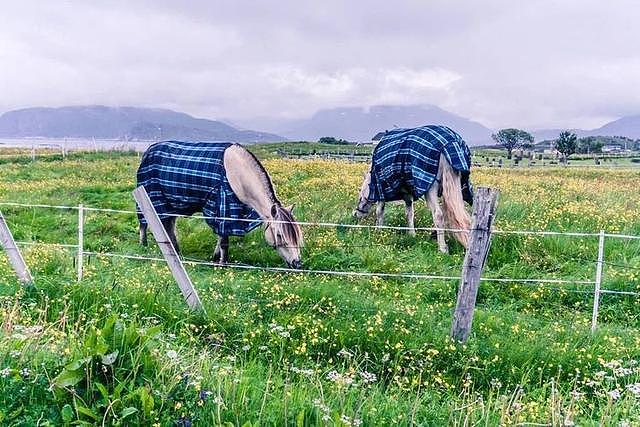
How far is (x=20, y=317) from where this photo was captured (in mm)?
4832

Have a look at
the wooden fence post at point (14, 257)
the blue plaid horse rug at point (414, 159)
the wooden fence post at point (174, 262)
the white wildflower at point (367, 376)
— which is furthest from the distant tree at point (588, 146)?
the white wildflower at point (367, 376)

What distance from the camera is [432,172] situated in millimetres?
9484

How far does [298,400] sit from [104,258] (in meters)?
5.58

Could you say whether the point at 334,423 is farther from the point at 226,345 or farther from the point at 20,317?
the point at 20,317

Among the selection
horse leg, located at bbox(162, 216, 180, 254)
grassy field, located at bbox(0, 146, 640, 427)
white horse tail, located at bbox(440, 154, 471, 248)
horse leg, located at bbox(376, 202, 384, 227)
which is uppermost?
white horse tail, located at bbox(440, 154, 471, 248)

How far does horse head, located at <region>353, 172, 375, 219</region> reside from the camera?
36.1 ft

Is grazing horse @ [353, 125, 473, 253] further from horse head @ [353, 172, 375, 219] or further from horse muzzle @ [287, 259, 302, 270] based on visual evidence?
horse muzzle @ [287, 259, 302, 270]

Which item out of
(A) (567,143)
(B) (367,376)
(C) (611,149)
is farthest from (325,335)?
(C) (611,149)

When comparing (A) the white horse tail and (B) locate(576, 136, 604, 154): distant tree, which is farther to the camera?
(B) locate(576, 136, 604, 154): distant tree

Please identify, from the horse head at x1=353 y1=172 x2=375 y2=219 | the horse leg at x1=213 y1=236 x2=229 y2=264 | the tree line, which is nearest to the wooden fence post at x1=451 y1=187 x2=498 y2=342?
the horse leg at x1=213 y1=236 x2=229 y2=264

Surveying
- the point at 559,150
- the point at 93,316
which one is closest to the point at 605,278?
the point at 93,316

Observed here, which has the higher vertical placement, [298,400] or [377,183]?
[377,183]

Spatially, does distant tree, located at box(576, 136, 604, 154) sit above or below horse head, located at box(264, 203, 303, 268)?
above

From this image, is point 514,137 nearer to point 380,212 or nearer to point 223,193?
point 380,212
